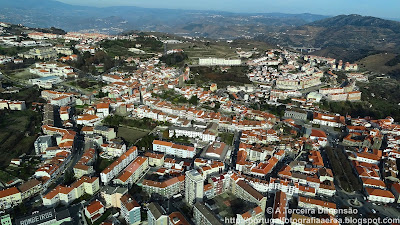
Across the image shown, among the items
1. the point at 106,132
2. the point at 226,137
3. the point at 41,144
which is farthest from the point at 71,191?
the point at 226,137

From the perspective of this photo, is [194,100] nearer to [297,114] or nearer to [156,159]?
[297,114]

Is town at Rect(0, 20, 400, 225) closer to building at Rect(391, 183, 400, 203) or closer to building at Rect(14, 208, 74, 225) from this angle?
building at Rect(14, 208, 74, 225)

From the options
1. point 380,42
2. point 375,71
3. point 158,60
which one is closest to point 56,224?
point 158,60

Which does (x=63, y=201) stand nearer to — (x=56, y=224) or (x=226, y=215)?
(x=56, y=224)

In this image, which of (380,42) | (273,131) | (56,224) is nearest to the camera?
(56,224)

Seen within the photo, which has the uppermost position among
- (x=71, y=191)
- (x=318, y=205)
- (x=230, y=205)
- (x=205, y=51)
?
(x=205, y=51)

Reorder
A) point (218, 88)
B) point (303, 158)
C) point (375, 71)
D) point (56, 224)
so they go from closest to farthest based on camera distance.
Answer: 1. point (56, 224)
2. point (303, 158)
3. point (218, 88)
4. point (375, 71)

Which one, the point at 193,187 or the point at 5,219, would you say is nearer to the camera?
the point at 5,219
